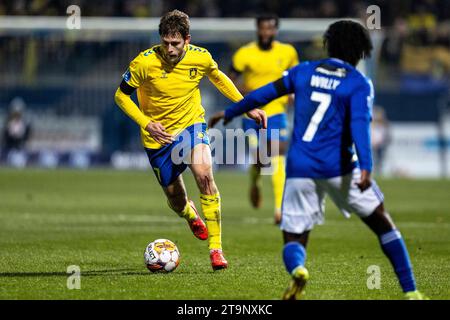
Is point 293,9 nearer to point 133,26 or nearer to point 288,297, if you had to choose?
point 133,26

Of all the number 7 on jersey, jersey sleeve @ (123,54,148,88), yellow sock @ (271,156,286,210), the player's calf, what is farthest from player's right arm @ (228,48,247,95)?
the player's calf

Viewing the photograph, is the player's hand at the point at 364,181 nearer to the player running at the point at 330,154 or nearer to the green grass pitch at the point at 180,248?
the player running at the point at 330,154

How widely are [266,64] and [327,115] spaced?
8.40m

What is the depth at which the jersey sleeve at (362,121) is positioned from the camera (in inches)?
265

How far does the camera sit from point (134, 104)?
920cm

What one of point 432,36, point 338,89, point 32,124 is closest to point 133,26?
point 32,124

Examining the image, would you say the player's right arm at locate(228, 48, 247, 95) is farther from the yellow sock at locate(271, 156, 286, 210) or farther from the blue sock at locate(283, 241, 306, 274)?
the blue sock at locate(283, 241, 306, 274)

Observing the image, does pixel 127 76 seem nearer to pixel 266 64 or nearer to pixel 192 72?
pixel 192 72

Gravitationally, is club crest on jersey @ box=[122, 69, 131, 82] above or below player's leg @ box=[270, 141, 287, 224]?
above

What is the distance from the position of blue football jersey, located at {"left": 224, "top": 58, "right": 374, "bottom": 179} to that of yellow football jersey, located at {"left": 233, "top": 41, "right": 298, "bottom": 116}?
7.98 metres

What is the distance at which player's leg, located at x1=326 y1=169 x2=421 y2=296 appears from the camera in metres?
6.89

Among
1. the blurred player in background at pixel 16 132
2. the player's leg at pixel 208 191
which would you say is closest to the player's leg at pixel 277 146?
the player's leg at pixel 208 191
